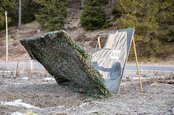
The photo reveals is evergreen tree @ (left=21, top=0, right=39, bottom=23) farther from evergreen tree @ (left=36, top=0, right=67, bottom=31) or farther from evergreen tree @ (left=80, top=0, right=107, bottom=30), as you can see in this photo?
evergreen tree @ (left=80, top=0, right=107, bottom=30)

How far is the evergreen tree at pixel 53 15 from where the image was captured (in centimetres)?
3659

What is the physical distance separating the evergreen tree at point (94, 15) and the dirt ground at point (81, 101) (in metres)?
21.6

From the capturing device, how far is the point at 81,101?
9.34 m

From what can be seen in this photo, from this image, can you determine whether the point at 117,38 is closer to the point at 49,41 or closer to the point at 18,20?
the point at 49,41

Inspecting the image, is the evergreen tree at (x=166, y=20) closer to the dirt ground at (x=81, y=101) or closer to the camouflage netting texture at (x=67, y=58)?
the dirt ground at (x=81, y=101)

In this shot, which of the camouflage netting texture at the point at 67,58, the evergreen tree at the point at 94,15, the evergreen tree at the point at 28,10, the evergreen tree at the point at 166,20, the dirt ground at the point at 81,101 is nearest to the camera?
the dirt ground at the point at 81,101

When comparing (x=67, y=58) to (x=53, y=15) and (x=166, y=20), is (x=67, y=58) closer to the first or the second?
(x=166, y=20)

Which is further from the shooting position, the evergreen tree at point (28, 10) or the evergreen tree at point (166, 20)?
the evergreen tree at point (28, 10)

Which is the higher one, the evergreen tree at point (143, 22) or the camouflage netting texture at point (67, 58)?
the camouflage netting texture at point (67, 58)

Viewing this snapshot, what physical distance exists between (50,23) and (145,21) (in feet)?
39.2

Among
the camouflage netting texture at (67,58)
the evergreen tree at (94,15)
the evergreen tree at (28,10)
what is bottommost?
the evergreen tree at (28,10)

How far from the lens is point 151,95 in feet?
33.5

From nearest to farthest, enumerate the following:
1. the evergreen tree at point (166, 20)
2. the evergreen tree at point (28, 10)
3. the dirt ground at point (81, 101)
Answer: the dirt ground at point (81, 101)
the evergreen tree at point (166, 20)
the evergreen tree at point (28, 10)

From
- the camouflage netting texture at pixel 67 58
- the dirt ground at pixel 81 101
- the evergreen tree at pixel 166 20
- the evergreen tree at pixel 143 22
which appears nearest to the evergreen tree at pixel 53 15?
the evergreen tree at pixel 143 22
